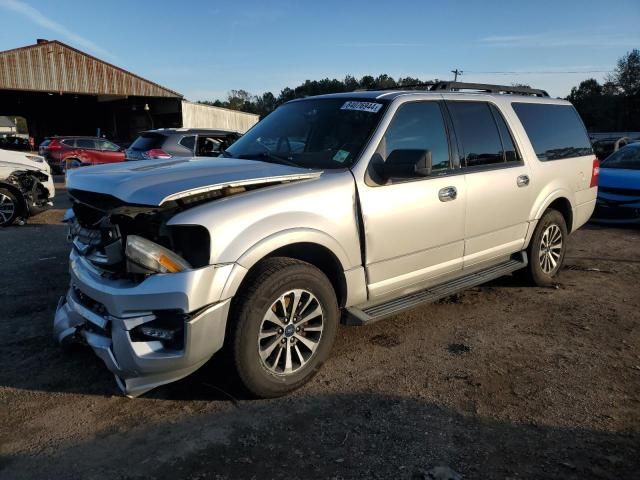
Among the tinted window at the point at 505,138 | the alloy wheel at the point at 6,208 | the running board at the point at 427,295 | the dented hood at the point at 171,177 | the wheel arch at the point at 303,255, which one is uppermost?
the tinted window at the point at 505,138

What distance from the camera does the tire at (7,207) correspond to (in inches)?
346

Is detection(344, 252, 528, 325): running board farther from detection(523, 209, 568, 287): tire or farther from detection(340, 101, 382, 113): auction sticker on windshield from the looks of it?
detection(340, 101, 382, 113): auction sticker on windshield

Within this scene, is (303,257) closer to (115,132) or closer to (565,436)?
(565,436)

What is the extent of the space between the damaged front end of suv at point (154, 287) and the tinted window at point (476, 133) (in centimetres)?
217

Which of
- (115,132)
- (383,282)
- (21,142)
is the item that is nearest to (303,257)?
(383,282)

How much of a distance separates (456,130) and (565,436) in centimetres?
256

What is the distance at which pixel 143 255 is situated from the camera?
2.76 m

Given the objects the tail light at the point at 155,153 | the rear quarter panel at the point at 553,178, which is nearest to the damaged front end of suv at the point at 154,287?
the rear quarter panel at the point at 553,178

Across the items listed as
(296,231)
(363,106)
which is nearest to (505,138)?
(363,106)

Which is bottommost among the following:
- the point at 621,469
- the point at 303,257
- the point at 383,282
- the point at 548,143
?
the point at 621,469

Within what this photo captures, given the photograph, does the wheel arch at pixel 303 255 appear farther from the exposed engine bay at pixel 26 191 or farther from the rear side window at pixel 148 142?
the rear side window at pixel 148 142

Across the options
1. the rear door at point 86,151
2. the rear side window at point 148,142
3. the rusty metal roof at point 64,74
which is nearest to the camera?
the rear side window at point 148,142

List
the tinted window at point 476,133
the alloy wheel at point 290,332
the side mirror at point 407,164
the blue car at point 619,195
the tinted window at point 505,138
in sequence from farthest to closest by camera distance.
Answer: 1. the blue car at point 619,195
2. the tinted window at point 505,138
3. the tinted window at point 476,133
4. the side mirror at point 407,164
5. the alloy wheel at point 290,332

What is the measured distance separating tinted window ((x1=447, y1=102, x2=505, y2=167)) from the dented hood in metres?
1.59
